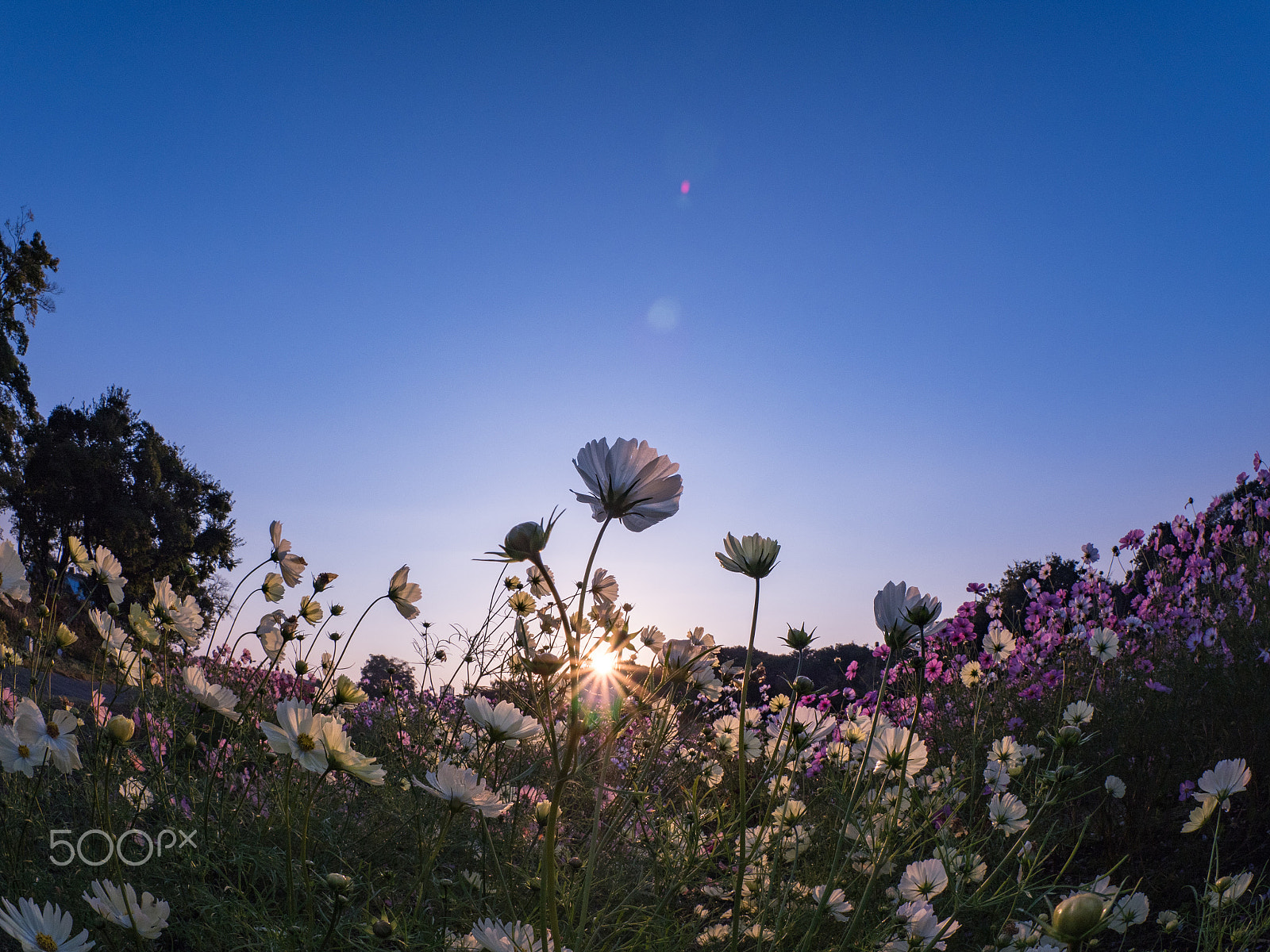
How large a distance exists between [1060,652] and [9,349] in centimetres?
1525

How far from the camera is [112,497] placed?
1511cm

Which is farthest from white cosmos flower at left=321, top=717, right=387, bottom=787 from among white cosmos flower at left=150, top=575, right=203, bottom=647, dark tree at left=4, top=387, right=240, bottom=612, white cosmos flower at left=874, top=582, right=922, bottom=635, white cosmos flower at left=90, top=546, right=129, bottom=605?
dark tree at left=4, top=387, right=240, bottom=612

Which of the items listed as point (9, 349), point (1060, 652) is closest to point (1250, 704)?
point (1060, 652)

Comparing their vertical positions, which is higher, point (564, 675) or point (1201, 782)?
point (564, 675)

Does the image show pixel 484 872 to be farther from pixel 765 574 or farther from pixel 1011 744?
pixel 1011 744

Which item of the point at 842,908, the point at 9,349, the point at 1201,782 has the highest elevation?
the point at 9,349

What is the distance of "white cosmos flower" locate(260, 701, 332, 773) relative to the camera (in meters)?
0.93

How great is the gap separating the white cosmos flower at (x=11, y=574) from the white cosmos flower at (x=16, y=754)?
320 mm

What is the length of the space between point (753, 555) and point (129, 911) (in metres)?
0.84

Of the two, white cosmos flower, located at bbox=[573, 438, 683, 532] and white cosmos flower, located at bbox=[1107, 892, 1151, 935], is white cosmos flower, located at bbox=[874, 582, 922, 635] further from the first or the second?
white cosmos flower, located at bbox=[1107, 892, 1151, 935]

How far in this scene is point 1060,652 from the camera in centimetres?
436

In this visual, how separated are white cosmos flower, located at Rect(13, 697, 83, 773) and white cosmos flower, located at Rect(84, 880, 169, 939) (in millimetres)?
319

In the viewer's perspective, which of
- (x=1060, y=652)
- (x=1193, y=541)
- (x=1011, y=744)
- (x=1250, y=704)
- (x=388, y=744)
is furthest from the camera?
(x=1193, y=541)

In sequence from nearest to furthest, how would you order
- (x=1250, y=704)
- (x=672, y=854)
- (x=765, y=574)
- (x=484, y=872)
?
(x=765, y=574), (x=484, y=872), (x=672, y=854), (x=1250, y=704)
